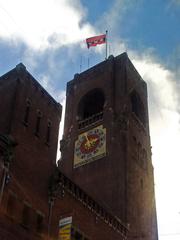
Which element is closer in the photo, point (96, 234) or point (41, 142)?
point (41, 142)

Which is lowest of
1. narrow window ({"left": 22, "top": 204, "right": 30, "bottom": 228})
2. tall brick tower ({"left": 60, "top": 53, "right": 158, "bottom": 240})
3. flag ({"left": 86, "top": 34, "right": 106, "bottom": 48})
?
narrow window ({"left": 22, "top": 204, "right": 30, "bottom": 228})

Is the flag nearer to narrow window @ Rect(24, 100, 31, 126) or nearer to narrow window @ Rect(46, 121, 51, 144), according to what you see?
narrow window @ Rect(46, 121, 51, 144)

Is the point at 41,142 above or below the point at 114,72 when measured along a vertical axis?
below

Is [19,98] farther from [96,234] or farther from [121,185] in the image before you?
[121,185]

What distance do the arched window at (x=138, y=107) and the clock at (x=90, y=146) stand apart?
743cm

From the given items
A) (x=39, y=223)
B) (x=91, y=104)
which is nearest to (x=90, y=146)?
(x=91, y=104)

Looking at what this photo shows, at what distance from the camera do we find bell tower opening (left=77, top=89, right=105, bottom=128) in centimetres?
5525

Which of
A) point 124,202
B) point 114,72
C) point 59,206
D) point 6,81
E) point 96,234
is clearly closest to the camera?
point 59,206

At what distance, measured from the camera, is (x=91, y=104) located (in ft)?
188

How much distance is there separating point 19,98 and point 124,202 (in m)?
18.1

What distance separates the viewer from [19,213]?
25.0 m

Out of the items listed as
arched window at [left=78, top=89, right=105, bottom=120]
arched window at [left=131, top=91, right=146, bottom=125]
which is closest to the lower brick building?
arched window at [left=78, top=89, right=105, bottom=120]

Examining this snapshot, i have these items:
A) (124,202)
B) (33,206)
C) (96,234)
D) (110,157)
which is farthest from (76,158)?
(33,206)

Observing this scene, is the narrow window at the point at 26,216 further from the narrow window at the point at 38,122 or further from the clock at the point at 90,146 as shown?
the clock at the point at 90,146
